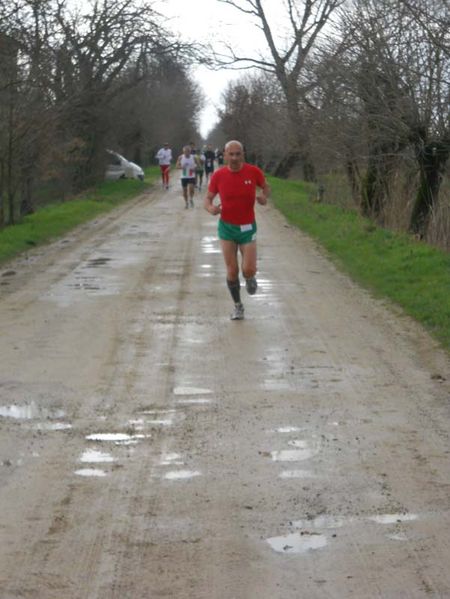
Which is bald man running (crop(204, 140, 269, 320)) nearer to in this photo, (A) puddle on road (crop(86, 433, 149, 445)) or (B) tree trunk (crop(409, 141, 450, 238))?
(A) puddle on road (crop(86, 433, 149, 445))

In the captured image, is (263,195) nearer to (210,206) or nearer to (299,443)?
(210,206)

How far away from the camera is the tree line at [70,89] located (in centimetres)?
2191

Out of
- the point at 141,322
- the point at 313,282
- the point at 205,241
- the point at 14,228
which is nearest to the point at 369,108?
the point at 205,241

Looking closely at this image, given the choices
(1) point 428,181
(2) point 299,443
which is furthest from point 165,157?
(2) point 299,443

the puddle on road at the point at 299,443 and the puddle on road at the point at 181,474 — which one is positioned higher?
the puddle on road at the point at 299,443

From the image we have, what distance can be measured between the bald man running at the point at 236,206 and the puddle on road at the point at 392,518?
601 cm

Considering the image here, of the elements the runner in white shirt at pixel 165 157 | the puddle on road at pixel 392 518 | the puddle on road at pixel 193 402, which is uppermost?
the runner in white shirt at pixel 165 157

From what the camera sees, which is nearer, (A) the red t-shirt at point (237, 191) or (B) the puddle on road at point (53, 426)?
(B) the puddle on road at point (53, 426)

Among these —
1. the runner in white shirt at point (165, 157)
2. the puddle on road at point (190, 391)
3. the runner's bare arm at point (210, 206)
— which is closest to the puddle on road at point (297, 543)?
the puddle on road at point (190, 391)

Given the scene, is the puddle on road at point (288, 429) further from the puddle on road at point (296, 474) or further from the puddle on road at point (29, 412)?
the puddle on road at point (29, 412)

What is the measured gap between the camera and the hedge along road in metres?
4.81

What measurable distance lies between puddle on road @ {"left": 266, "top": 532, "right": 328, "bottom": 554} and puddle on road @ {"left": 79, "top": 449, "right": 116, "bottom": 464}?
1532 millimetres

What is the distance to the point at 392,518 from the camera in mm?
5398

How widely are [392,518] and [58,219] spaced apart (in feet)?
68.1
